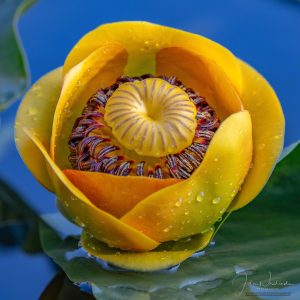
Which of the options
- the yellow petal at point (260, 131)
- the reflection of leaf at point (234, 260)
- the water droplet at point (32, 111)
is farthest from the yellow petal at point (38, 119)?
the yellow petal at point (260, 131)

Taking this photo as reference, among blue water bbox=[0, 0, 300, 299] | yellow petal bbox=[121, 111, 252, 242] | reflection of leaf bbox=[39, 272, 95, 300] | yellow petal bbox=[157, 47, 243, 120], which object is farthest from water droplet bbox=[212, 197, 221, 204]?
blue water bbox=[0, 0, 300, 299]

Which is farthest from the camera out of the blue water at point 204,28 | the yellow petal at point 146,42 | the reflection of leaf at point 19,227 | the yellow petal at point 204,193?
the blue water at point 204,28

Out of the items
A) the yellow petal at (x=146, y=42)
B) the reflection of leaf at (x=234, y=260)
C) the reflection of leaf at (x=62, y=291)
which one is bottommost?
the reflection of leaf at (x=62, y=291)

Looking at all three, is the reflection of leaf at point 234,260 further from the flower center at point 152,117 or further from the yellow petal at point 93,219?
the flower center at point 152,117

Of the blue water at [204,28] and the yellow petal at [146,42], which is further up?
the yellow petal at [146,42]

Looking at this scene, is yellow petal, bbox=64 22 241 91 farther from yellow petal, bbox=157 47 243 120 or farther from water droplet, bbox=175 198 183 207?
water droplet, bbox=175 198 183 207

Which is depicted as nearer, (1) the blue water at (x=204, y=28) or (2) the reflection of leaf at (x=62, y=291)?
(2) the reflection of leaf at (x=62, y=291)

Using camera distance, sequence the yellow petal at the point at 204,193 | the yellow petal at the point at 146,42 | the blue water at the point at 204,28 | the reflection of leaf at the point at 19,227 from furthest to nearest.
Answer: the blue water at the point at 204,28 → the reflection of leaf at the point at 19,227 → the yellow petal at the point at 146,42 → the yellow petal at the point at 204,193

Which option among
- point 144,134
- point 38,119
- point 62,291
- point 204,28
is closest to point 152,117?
point 144,134

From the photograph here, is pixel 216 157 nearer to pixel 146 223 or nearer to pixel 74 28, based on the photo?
pixel 146 223

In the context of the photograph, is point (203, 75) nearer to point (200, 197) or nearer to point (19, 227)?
point (200, 197)
